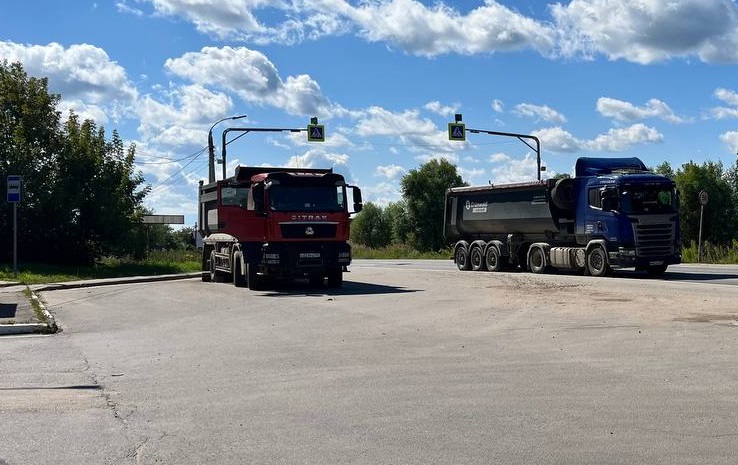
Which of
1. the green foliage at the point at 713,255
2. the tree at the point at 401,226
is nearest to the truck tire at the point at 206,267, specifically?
the green foliage at the point at 713,255

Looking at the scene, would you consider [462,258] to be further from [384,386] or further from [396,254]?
[396,254]

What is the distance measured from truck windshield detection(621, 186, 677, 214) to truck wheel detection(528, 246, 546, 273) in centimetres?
411

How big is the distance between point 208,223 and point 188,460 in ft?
66.6

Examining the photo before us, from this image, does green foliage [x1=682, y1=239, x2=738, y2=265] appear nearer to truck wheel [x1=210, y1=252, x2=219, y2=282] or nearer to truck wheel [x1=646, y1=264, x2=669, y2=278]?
truck wheel [x1=646, y1=264, x2=669, y2=278]

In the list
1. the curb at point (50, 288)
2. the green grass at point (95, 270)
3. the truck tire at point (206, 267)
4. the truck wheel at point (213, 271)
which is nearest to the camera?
the curb at point (50, 288)

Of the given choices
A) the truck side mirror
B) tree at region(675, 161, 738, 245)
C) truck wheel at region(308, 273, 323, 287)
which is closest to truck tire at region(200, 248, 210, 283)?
truck wheel at region(308, 273, 323, 287)

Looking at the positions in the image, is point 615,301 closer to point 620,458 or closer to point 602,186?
point 602,186

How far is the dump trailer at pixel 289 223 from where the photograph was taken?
20609mm

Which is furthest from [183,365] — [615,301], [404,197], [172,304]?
[404,197]

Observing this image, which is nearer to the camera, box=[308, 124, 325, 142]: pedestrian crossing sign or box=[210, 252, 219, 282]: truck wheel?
box=[210, 252, 219, 282]: truck wheel

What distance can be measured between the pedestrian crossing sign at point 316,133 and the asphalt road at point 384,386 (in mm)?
20250

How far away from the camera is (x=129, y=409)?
23.2 feet

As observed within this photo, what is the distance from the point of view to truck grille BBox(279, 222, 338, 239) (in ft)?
67.6

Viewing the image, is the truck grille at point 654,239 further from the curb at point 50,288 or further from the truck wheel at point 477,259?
the curb at point 50,288
